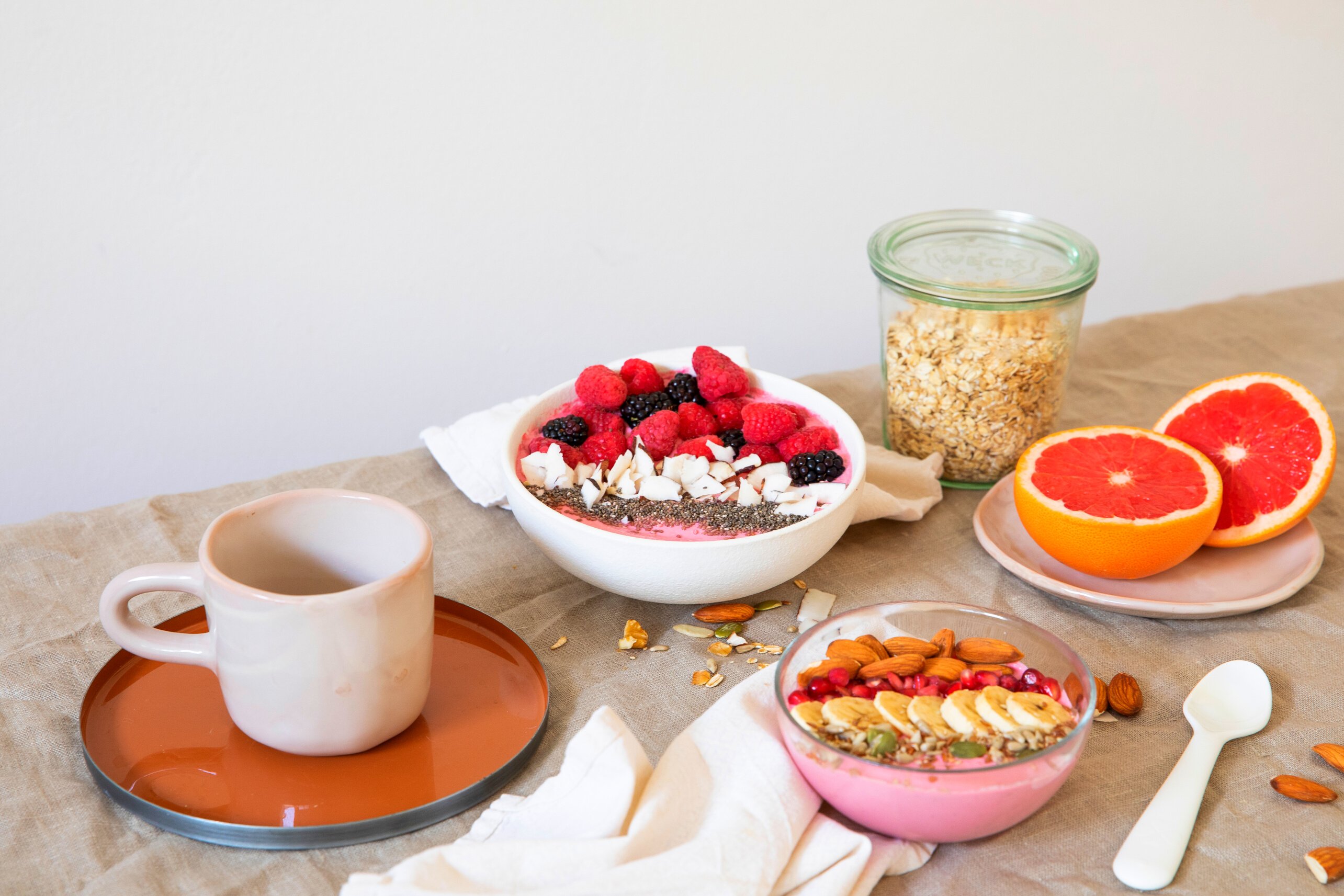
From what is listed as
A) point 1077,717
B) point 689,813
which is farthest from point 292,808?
point 1077,717

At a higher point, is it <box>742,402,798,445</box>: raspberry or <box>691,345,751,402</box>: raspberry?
<box>691,345,751,402</box>: raspberry

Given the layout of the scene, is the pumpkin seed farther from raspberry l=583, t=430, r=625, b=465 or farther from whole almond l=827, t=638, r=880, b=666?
raspberry l=583, t=430, r=625, b=465

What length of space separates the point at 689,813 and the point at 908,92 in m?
1.87

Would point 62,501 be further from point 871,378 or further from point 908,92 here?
point 908,92

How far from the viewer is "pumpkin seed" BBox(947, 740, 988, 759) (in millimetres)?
646

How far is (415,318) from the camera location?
2.09 meters

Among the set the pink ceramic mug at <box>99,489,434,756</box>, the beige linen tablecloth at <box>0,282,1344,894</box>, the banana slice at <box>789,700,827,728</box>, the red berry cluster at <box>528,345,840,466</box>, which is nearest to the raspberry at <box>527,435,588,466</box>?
the red berry cluster at <box>528,345,840,466</box>

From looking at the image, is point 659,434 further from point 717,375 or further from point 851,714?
point 851,714

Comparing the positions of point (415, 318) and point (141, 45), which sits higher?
point (141, 45)

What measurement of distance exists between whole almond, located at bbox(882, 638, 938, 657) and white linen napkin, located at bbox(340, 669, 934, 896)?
0.35 feet

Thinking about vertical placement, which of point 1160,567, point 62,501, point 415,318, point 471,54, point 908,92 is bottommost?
point 62,501

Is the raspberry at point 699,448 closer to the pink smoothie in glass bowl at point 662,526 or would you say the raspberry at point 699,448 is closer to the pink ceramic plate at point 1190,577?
the pink smoothie in glass bowl at point 662,526

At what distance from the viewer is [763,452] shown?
98 cm

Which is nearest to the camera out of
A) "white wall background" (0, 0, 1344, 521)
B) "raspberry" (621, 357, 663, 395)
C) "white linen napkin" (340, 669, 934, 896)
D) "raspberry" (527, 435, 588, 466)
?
"white linen napkin" (340, 669, 934, 896)
